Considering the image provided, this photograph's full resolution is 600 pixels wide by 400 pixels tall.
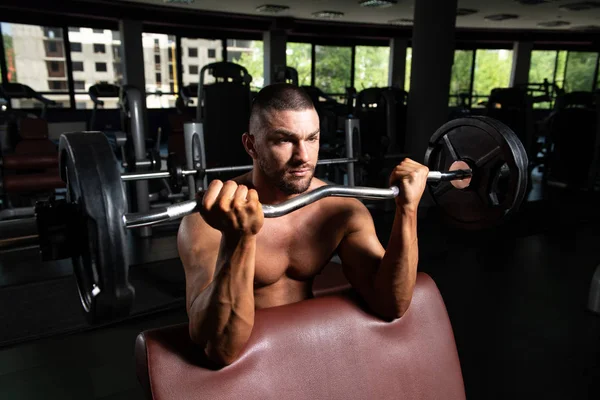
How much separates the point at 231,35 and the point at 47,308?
7.27 metres

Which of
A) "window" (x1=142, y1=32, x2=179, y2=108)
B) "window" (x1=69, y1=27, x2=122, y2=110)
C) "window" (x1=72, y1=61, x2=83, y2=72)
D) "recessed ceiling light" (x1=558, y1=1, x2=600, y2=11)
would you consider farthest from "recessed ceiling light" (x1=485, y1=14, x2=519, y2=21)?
"window" (x1=72, y1=61, x2=83, y2=72)

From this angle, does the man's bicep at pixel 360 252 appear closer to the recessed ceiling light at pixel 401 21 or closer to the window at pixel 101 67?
the recessed ceiling light at pixel 401 21

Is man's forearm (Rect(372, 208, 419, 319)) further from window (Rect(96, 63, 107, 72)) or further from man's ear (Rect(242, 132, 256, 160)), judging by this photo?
window (Rect(96, 63, 107, 72))

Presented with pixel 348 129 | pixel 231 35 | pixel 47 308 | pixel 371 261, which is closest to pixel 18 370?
pixel 47 308

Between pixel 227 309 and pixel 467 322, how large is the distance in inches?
66.0

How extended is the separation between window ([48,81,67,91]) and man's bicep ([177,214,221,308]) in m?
7.81

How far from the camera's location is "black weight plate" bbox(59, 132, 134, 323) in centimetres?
64

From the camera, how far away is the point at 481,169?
46.5 inches

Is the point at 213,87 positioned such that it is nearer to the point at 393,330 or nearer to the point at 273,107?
the point at 273,107

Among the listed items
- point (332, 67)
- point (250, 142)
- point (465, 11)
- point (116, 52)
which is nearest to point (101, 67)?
point (116, 52)

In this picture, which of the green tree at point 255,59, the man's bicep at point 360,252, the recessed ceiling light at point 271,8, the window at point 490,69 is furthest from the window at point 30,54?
the window at point 490,69

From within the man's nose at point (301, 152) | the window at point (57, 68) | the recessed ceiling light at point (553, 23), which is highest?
the recessed ceiling light at point (553, 23)

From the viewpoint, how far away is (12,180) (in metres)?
3.29

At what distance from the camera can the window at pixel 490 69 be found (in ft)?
35.1
